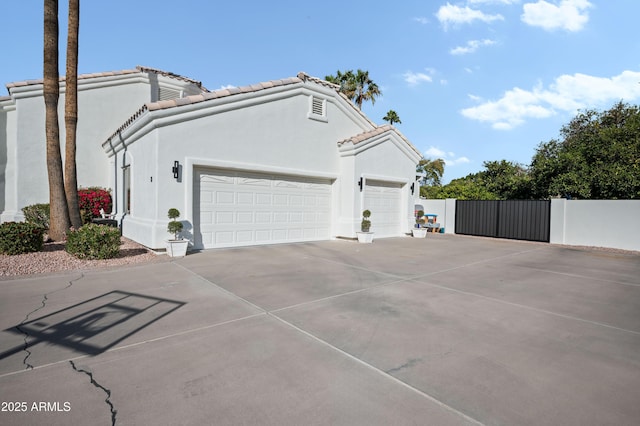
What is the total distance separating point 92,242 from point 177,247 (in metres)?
1.88

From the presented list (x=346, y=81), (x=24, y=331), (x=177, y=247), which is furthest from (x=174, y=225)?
(x=346, y=81)

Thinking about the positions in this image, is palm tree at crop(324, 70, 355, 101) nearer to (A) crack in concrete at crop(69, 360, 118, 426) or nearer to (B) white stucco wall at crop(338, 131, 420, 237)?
(B) white stucco wall at crop(338, 131, 420, 237)

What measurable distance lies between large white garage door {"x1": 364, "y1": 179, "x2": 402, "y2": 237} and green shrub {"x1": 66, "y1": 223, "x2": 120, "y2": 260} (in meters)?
9.23

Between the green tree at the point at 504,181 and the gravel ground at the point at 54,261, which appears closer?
the gravel ground at the point at 54,261

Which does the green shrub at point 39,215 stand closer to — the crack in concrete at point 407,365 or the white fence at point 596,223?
the crack in concrete at point 407,365

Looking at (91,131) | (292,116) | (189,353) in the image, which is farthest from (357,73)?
(189,353)

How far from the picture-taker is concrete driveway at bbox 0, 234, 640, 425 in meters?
2.60

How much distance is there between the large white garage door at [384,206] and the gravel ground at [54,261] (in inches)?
339

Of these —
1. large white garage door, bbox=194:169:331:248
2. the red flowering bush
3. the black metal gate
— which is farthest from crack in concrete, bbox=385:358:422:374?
the black metal gate

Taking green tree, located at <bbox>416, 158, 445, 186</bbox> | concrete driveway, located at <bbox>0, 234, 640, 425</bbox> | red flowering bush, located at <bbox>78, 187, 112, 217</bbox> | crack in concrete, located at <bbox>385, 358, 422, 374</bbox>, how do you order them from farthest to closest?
green tree, located at <bbox>416, 158, 445, 186</bbox> → red flowering bush, located at <bbox>78, 187, 112, 217</bbox> → crack in concrete, located at <bbox>385, 358, 422, 374</bbox> → concrete driveway, located at <bbox>0, 234, 640, 425</bbox>

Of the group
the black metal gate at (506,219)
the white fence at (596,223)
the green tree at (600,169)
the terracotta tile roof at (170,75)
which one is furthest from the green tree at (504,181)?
the terracotta tile roof at (170,75)

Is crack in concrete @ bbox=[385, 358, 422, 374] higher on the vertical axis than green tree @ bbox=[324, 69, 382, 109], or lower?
lower

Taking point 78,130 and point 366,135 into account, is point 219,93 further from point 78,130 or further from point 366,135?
point 78,130

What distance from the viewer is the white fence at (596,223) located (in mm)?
12938
